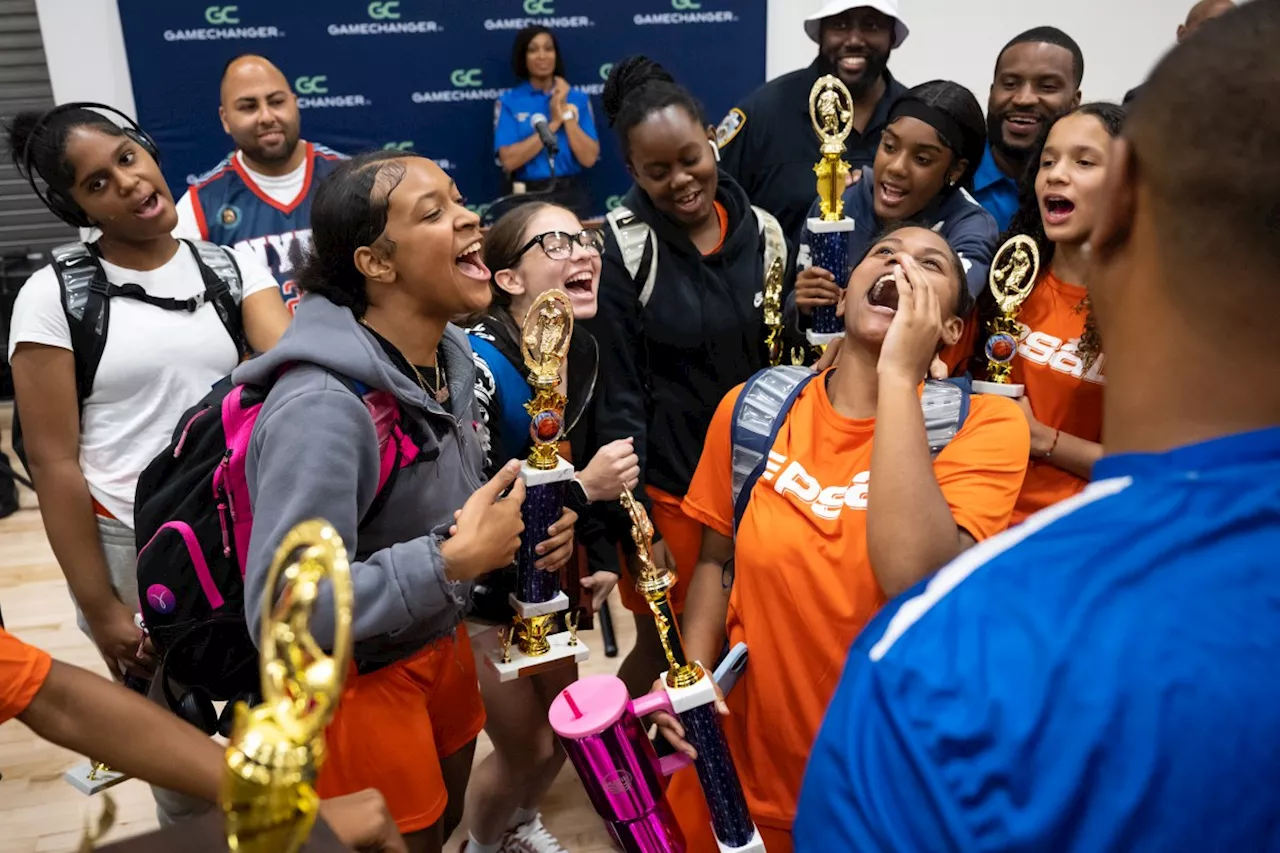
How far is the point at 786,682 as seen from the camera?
1.56m

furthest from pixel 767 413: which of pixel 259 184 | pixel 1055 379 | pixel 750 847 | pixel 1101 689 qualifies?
pixel 259 184

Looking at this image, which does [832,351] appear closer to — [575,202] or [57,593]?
[57,593]

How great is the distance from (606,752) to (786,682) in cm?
33

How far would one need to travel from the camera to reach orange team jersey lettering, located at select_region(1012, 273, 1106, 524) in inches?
71.1

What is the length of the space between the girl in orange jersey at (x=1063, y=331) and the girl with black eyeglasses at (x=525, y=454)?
79 cm

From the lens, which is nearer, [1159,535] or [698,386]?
[1159,535]

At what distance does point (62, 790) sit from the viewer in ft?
9.27

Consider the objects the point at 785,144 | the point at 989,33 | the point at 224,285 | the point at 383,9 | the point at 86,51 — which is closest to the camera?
the point at 224,285

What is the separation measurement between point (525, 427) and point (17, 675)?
1123mm

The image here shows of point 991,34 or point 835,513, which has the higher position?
point 991,34

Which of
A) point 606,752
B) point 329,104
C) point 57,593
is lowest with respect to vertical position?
point 57,593

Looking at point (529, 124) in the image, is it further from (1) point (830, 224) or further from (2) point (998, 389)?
(2) point (998, 389)

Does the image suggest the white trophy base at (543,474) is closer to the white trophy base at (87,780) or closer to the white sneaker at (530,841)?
the white trophy base at (87,780)

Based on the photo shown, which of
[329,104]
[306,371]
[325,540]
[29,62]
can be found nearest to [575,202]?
[329,104]
